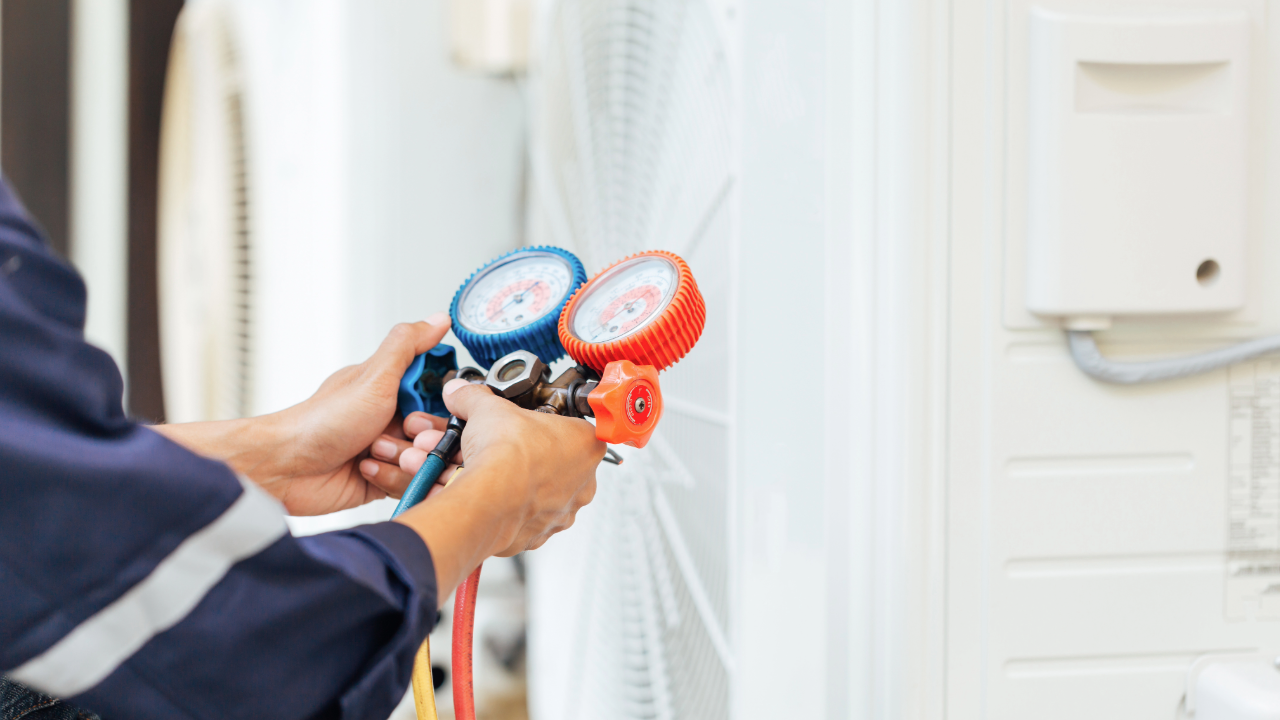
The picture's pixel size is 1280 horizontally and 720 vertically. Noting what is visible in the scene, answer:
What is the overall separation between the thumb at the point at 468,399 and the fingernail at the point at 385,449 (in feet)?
0.50

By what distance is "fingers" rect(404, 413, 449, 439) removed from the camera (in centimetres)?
64

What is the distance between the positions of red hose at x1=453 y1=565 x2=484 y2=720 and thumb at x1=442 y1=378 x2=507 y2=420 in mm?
100

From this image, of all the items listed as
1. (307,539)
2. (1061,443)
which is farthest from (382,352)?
(1061,443)

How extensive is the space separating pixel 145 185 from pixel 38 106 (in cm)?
29

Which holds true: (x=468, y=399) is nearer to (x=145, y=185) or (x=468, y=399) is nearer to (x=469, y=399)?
(x=469, y=399)

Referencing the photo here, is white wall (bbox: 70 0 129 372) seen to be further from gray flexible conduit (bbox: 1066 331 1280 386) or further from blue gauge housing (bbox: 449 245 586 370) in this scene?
gray flexible conduit (bbox: 1066 331 1280 386)

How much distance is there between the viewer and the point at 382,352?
0.64 m

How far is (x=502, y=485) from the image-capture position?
0.42 meters

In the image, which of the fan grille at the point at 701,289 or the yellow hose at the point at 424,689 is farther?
the fan grille at the point at 701,289

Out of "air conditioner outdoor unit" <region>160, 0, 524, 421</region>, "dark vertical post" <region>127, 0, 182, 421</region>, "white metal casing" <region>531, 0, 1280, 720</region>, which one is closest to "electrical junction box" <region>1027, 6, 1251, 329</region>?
"white metal casing" <region>531, 0, 1280, 720</region>

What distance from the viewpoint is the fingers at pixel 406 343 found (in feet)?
2.06

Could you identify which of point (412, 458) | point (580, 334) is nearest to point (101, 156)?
point (412, 458)

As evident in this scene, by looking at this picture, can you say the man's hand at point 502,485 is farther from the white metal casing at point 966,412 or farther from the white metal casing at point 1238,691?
the white metal casing at point 1238,691

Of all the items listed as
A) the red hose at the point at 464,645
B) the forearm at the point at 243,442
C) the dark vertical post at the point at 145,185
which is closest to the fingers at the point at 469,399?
the red hose at the point at 464,645
